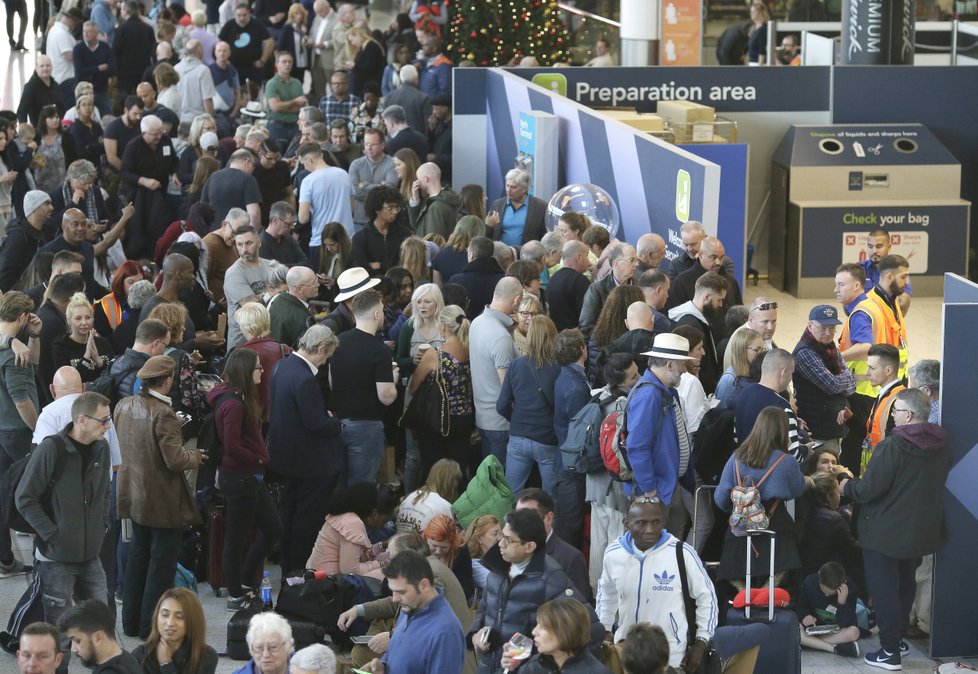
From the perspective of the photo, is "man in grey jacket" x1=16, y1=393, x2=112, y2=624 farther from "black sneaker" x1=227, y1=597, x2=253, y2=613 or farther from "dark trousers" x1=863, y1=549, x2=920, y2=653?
"dark trousers" x1=863, y1=549, x2=920, y2=653

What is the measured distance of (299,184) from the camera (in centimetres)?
1258

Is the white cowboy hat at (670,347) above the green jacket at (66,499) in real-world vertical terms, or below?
above

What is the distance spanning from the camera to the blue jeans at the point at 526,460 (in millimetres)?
8180

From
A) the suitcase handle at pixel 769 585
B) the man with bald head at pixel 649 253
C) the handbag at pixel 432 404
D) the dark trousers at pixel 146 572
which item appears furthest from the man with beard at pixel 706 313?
the dark trousers at pixel 146 572

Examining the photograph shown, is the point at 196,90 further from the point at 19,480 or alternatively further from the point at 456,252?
the point at 19,480

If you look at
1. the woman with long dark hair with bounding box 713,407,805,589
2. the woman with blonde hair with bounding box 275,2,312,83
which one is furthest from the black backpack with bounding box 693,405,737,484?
the woman with blonde hair with bounding box 275,2,312,83

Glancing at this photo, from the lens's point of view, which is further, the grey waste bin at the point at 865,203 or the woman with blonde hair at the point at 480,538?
the grey waste bin at the point at 865,203

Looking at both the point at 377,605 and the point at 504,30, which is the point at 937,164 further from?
the point at 377,605

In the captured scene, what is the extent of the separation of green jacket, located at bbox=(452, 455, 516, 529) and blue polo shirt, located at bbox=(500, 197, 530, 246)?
13.4ft

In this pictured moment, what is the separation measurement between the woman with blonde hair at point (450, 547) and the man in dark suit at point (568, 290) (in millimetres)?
2596

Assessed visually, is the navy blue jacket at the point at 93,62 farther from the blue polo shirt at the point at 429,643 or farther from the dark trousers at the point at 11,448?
the blue polo shirt at the point at 429,643

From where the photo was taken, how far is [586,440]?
24.9 ft

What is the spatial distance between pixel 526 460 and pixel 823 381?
67.7 inches

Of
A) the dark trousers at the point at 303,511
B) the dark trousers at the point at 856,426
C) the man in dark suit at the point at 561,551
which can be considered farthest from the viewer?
the dark trousers at the point at 856,426
